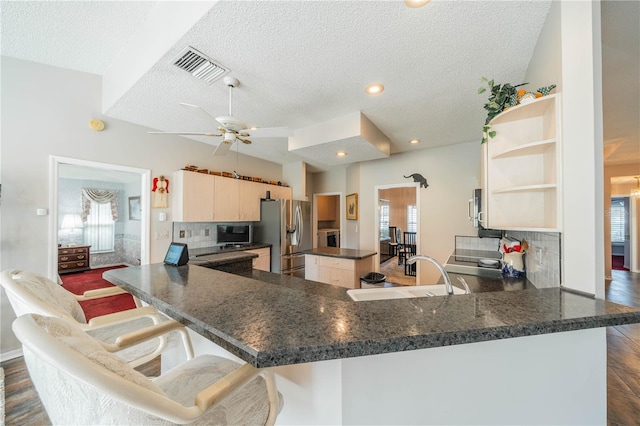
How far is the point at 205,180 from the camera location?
151 inches

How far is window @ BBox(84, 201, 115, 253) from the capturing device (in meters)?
6.40

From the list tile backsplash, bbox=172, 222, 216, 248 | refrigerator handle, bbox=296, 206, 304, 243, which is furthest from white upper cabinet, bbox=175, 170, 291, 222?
refrigerator handle, bbox=296, 206, 304, 243

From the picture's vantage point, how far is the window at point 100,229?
640 centimetres

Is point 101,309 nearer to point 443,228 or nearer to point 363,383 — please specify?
point 363,383

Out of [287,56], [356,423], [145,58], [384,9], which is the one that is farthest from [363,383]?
[145,58]

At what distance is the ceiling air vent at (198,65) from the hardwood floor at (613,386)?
2.53 metres

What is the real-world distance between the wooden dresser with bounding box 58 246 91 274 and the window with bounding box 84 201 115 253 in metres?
0.68

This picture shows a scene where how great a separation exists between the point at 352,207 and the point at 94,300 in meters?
4.81

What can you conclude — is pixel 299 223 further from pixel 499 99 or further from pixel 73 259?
pixel 73 259

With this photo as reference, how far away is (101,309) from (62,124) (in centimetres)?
252

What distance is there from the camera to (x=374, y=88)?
7.32ft

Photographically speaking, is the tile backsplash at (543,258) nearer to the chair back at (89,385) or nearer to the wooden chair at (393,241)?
the chair back at (89,385)

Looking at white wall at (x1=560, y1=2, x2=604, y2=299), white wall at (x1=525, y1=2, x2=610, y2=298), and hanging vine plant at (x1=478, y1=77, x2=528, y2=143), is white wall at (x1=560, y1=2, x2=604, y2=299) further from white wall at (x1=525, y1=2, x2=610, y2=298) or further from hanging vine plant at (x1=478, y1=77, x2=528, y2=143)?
hanging vine plant at (x1=478, y1=77, x2=528, y2=143)

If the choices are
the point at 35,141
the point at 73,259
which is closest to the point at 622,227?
the point at 35,141
